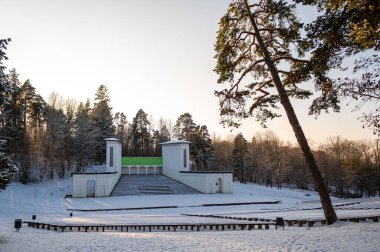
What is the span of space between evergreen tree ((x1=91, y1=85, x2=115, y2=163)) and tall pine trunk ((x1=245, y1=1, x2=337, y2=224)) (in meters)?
46.9

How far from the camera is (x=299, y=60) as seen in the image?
13.3 meters

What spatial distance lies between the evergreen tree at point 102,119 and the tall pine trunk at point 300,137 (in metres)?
46.9

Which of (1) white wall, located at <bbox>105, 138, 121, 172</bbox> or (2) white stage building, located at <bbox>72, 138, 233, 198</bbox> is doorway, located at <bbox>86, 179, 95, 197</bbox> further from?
(1) white wall, located at <bbox>105, 138, 121, 172</bbox>

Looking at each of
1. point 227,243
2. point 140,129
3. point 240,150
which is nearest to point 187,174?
point 240,150

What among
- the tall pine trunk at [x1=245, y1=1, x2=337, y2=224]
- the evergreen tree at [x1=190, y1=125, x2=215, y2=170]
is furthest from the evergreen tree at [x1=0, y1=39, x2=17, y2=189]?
the evergreen tree at [x1=190, y1=125, x2=215, y2=170]

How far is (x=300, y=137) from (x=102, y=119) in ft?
178

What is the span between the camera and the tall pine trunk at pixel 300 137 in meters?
13.3

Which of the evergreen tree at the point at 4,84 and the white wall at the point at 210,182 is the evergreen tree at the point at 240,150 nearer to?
the white wall at the point at 210,182

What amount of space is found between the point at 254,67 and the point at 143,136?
192ft

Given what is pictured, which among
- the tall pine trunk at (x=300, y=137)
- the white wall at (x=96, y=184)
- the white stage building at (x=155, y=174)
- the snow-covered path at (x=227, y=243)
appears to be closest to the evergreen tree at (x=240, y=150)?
the white stage building at (x=155, y=174)

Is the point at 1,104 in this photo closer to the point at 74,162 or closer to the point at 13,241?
the point at 13,241

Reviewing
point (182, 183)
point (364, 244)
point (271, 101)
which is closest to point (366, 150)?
point (182, 183)

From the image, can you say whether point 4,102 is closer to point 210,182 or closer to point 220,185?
point 210,182

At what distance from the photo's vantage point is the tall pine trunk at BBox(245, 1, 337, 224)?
13336mm
